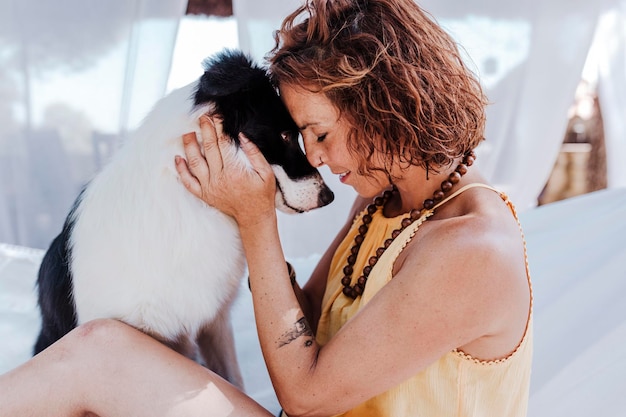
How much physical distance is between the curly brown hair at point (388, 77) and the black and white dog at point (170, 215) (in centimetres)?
11

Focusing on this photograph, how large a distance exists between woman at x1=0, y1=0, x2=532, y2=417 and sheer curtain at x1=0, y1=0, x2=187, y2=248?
4.41 ft

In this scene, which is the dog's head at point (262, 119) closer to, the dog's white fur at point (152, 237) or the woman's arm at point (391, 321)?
the dog's white fur at point (152, 237)

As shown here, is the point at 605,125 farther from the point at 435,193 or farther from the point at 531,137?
the point at 435,193

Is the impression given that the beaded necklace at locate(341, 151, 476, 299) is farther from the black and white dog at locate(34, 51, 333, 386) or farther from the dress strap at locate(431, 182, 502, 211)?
the black and white dog at locate(34, 51, 333, 386)

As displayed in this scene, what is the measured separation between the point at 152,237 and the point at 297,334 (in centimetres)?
33

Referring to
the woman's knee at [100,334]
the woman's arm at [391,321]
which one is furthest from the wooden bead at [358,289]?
the woman's knee at [100,334]

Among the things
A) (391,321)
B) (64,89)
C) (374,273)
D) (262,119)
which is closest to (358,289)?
(374,273)

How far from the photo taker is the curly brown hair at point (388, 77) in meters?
0.99

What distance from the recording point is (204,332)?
135 centimetres

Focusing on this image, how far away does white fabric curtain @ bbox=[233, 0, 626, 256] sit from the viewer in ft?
8.07

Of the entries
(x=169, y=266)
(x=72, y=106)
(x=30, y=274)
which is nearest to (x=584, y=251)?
(x=169, y=266)

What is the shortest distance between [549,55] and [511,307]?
1938 mm

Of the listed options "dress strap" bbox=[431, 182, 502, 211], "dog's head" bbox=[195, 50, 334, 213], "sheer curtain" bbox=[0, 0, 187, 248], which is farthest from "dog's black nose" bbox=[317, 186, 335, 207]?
"sheer curtain" bbox=[0, 0, 187, 248]

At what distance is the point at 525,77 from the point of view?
259 centimetres
